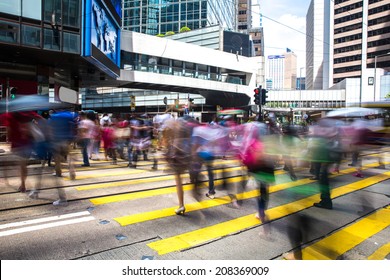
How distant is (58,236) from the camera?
4.01 m

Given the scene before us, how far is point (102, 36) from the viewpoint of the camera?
68.9 ft

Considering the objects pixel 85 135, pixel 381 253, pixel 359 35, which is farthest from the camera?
pixel 359 35

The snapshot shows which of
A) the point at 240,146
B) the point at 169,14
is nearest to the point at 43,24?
the point at 240,146

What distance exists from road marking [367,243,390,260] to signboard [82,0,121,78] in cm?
1780

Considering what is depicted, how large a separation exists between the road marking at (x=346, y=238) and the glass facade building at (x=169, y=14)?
181ft

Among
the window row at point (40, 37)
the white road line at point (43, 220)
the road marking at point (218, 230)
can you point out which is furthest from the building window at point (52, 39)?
the road marking at point (218, 230)

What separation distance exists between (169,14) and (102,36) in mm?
42772

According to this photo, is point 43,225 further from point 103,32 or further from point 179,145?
point 103,32

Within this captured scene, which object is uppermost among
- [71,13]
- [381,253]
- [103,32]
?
[71,13]

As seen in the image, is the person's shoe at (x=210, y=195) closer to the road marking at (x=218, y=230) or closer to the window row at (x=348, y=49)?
the road marking at (x=218, y=230)

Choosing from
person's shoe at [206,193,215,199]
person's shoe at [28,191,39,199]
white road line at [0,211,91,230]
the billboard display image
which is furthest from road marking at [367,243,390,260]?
the billboard display image

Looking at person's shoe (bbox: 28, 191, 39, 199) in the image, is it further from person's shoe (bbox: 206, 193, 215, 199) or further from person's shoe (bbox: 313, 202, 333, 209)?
person's shoe (bbox: 313, 202, 333, 209)

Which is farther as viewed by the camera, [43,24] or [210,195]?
[43,24]
